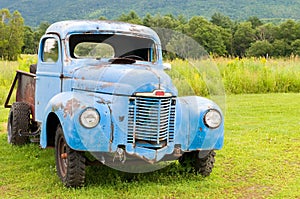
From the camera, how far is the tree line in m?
→ 32.0

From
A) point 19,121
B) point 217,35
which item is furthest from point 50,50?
point 217,35

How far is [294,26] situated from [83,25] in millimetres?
43247

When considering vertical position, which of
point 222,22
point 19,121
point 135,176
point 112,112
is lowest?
point 135,176

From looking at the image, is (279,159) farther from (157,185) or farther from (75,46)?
(75,46)

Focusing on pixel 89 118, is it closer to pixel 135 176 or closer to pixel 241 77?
pixel 135 176

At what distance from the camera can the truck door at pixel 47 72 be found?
5.92 meters

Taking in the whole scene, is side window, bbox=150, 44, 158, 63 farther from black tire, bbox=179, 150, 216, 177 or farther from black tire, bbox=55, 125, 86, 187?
black tire, bbox=55, 125, 86, 187

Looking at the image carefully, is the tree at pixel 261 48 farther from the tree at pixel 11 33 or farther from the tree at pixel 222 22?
the tree at pixel 11 33

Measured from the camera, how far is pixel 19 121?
7125 mm

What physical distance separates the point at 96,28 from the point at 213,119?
1891 mm

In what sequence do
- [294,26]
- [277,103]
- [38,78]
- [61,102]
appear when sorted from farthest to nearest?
[294,26] → [277,103] → [38,78] → [61,102]

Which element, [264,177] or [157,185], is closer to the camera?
[157,185]

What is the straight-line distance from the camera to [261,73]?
15.6m

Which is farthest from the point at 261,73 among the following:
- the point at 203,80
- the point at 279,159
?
the point at 279,159
